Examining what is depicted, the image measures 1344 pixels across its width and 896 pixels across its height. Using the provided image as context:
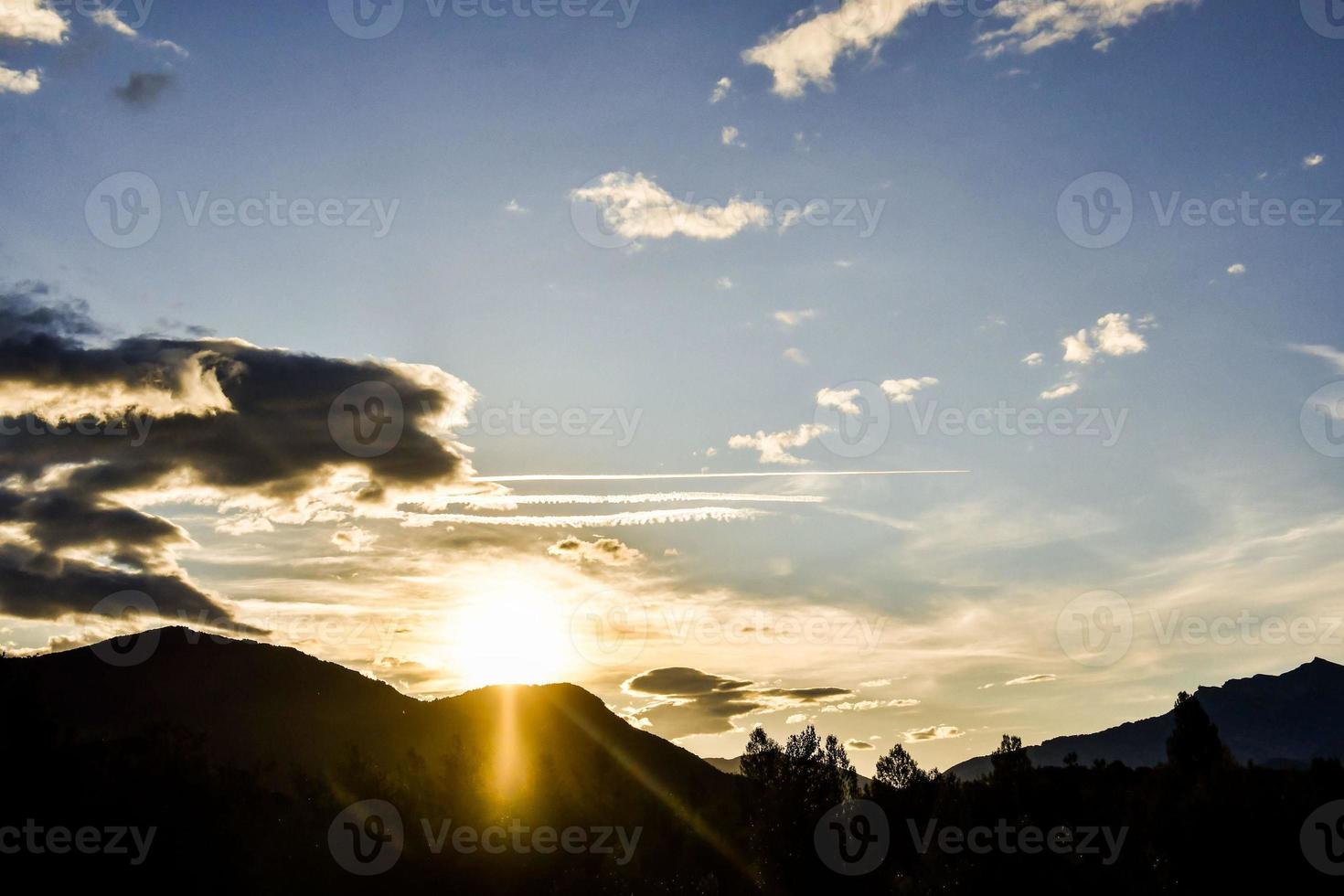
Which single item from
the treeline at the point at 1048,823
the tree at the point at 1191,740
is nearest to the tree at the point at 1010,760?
the treeline at the point at 1048,823

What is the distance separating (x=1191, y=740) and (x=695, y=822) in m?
60.0

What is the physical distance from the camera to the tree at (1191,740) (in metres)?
107

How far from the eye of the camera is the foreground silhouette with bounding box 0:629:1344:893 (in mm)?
64688

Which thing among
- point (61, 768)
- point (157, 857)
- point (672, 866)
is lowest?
point (672, 866)

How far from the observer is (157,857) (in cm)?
6862

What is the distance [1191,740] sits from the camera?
11344cm

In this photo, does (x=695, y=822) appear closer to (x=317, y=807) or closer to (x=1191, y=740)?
(x=317, y=807)

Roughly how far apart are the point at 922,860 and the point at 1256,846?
2221 cm

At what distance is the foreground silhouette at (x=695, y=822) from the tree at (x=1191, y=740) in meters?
0.27

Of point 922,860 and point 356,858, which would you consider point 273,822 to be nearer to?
point 356,858

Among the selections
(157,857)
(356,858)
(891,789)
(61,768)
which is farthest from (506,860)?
(891,789)

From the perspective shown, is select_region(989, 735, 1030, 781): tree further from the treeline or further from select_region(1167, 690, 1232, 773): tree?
select_region(1167, 690, 1232, 773): tree

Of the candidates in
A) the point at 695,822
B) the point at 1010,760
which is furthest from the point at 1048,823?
the point at 695,822

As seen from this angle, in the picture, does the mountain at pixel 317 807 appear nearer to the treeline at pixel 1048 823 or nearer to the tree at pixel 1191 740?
the treeline at pixel 1048 823
